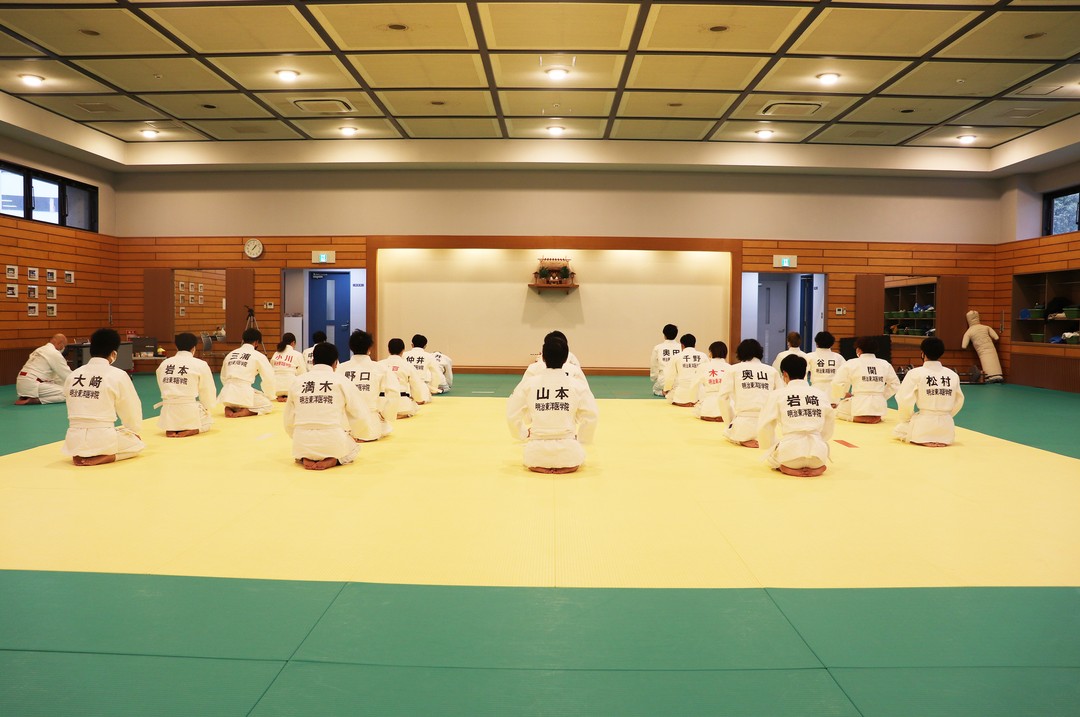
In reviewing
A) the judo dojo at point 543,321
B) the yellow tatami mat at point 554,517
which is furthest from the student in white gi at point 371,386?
the yellow tatami mat at point 554,517

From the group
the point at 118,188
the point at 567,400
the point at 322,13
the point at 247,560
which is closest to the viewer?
the point at 247,560

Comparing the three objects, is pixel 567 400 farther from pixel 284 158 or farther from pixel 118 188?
pixel 118 188

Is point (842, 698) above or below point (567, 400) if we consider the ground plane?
below

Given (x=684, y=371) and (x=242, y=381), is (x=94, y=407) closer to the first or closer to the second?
(x=242, y=381)

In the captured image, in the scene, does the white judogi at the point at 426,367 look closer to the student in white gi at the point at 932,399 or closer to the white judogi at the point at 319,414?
the white judogi at the point at 319,414

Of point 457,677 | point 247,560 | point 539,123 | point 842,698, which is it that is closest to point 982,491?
point 842,698

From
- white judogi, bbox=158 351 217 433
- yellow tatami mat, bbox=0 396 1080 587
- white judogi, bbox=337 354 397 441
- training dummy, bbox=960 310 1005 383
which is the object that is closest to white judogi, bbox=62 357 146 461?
yellow tatami mat, bbox=0 396 1080 587

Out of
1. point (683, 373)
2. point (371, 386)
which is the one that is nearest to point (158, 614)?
point (371, 386)

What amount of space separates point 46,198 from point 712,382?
40.5 ft

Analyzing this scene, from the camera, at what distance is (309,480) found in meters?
4.85

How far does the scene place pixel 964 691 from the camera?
212 centimetres

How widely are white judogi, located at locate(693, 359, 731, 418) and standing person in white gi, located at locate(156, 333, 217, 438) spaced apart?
541cm

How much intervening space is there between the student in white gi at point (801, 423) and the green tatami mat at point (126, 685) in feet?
13.2

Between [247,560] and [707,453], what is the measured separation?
4.05m
